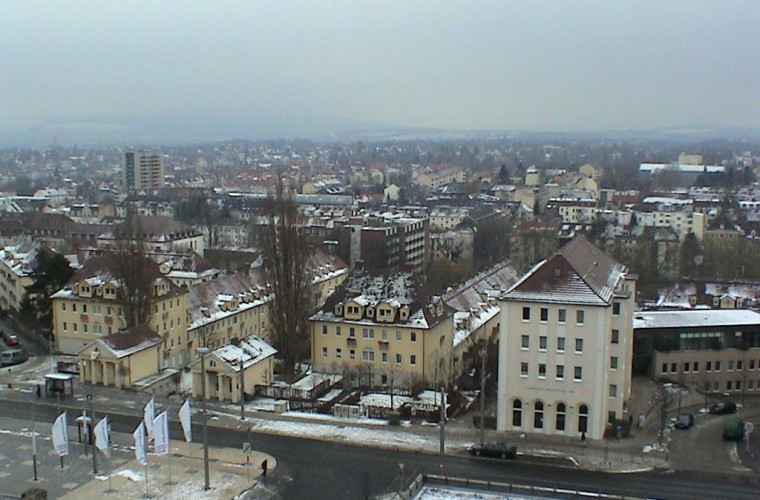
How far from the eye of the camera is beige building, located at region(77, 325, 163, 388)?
44.2 m

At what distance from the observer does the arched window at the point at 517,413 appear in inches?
1510

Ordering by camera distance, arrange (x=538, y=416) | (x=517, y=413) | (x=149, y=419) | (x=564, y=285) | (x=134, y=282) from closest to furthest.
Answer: (x=149, y=419) < (x=564, y=285) < (x=538, y=416) < (x=517, y=413) < (x=134, y=282)

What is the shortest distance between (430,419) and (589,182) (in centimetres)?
14432

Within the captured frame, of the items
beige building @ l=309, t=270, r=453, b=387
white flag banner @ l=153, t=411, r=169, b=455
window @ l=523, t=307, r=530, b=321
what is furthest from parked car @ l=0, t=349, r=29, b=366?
window @ l=523, t=307, r=530, b=321

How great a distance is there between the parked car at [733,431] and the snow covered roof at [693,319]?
10.2 meters

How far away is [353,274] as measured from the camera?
1969 inches

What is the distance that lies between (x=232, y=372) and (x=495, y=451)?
569 inches

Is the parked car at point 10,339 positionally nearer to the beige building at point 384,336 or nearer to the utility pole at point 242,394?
the utility pole at point 242,394

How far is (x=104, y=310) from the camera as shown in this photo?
169ft

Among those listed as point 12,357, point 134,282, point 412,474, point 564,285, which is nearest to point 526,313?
point 564,285

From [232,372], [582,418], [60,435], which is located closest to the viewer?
[60,435]

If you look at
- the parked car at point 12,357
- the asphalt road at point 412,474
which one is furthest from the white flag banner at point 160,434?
the parked car at point 12,357

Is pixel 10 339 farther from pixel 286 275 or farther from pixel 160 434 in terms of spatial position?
pixel 160 434

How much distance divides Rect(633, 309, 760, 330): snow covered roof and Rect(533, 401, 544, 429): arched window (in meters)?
12.3
